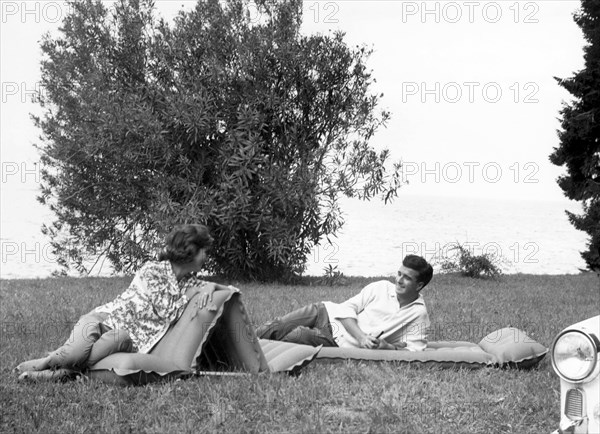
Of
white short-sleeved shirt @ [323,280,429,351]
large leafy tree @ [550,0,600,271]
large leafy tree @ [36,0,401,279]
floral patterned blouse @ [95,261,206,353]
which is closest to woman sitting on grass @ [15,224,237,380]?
floral patterned blouse @ [95,261,206,353]

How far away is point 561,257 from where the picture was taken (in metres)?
43.6

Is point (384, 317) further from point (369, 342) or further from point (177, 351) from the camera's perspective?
point (177, 351)

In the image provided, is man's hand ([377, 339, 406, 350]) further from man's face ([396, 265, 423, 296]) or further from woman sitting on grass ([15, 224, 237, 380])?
woman sitting on grass ([15, 224, 237, 380])

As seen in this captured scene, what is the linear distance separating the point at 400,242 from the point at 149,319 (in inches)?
1555

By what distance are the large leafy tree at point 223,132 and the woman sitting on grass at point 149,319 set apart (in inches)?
366

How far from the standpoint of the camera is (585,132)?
20391 millimetres

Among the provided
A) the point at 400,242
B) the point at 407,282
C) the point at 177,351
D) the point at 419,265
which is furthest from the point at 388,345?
the point at 400,242

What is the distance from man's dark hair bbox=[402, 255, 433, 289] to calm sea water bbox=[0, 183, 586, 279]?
8234mm

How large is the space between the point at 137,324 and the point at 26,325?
13.3 ft

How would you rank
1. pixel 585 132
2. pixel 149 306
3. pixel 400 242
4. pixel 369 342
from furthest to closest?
1. pixel 400 242
2. pixel 585 132
3. pixel 369 342
4. pixel 149 306

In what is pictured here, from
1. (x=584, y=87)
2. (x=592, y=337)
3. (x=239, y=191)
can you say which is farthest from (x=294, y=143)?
(x=592, y=337)

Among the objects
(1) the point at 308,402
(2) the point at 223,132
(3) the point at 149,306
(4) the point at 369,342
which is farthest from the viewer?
(2) the point at 223,132

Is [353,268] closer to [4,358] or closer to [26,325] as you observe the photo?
[26,325]

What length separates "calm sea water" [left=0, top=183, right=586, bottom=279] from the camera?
20.8 meters
